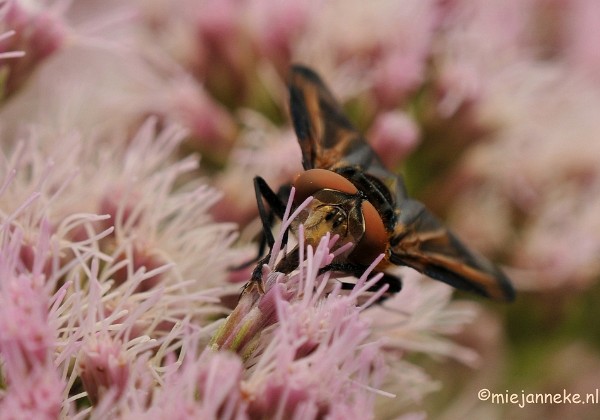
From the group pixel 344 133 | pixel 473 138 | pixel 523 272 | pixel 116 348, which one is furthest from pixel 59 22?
pixel 523 272

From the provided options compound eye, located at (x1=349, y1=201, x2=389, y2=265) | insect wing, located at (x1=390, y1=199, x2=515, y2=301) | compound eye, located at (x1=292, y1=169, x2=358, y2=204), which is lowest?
insect wing, located at (x1=390, y1=199, x2=515, y2=301)

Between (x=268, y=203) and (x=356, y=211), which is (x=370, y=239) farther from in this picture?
(x=268, y=203)

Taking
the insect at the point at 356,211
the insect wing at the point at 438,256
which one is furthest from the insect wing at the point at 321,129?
the insect wing at the point at 438,256

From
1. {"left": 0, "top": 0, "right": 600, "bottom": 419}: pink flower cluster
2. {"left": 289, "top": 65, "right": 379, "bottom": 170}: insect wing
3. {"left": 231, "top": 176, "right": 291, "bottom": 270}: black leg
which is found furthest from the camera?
{"left": 289, "top": 65, "right": 379, "bottom": 170}: insect wing

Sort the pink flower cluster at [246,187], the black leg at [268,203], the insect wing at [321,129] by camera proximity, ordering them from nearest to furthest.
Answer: the pink flower cluster at [246,187]
the black leg at [268,203]
the insect wing at [321,129]

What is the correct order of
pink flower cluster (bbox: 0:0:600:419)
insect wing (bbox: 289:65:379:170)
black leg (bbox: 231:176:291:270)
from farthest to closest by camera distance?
insect wing (bbox: 289:65:379:170) → black leg (bbox: 231:176:291:270) → pink flower cluster (bbox: 0:0:600:419)

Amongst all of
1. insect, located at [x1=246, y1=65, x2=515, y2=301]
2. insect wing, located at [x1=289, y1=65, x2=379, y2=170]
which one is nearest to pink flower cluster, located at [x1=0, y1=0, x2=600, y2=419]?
insect, located at [x1=246, y1=65, x2=515, y2=301]

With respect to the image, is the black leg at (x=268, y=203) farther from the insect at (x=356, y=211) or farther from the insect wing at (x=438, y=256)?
the insect wing at (x=438, y=256)

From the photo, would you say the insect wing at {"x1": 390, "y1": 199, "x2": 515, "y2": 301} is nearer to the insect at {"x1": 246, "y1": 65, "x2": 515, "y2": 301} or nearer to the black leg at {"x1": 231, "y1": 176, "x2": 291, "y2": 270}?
the insect at {"x1": 246, "y1": 65, "x2": 515, "y2": 301}

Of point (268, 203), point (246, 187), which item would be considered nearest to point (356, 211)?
point (268, 203)
